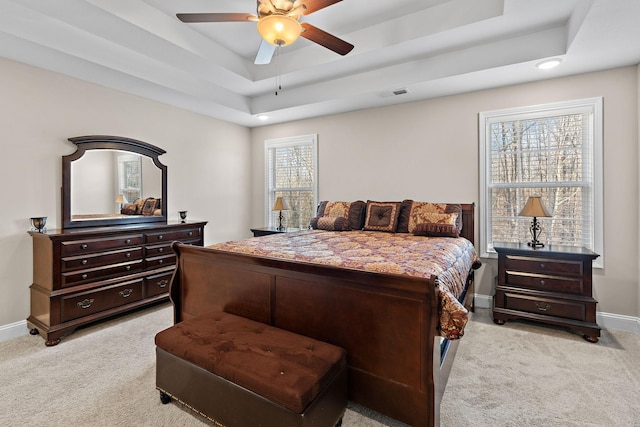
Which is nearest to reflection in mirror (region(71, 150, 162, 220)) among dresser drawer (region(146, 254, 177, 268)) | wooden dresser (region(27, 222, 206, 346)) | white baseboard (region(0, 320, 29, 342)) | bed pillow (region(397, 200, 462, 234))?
wooden dresser (region(27, 222, 206, 346))

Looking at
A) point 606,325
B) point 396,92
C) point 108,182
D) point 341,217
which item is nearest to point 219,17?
point 396,92

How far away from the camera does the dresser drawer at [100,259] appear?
114 inches

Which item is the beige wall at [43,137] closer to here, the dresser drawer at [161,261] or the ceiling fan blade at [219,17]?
→ the dresser drawer at [161,261]

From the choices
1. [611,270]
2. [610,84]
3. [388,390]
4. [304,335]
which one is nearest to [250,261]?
[304,335]

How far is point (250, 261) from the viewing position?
2199 millimetres

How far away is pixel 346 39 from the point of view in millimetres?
3242

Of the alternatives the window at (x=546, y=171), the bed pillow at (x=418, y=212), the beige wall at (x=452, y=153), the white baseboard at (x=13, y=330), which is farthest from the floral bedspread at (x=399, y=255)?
the white baseboard at (x=13, y=330)

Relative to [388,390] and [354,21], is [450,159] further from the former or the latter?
[388,390]

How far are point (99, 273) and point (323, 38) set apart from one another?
10.0 ft

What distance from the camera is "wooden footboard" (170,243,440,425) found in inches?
61.9

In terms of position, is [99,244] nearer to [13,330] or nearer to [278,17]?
[13,330]

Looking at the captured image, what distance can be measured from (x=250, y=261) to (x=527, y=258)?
2723 mm

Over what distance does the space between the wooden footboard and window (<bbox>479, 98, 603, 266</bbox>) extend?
2.57 m

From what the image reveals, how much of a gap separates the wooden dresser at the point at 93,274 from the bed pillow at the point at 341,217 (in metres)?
1.92
